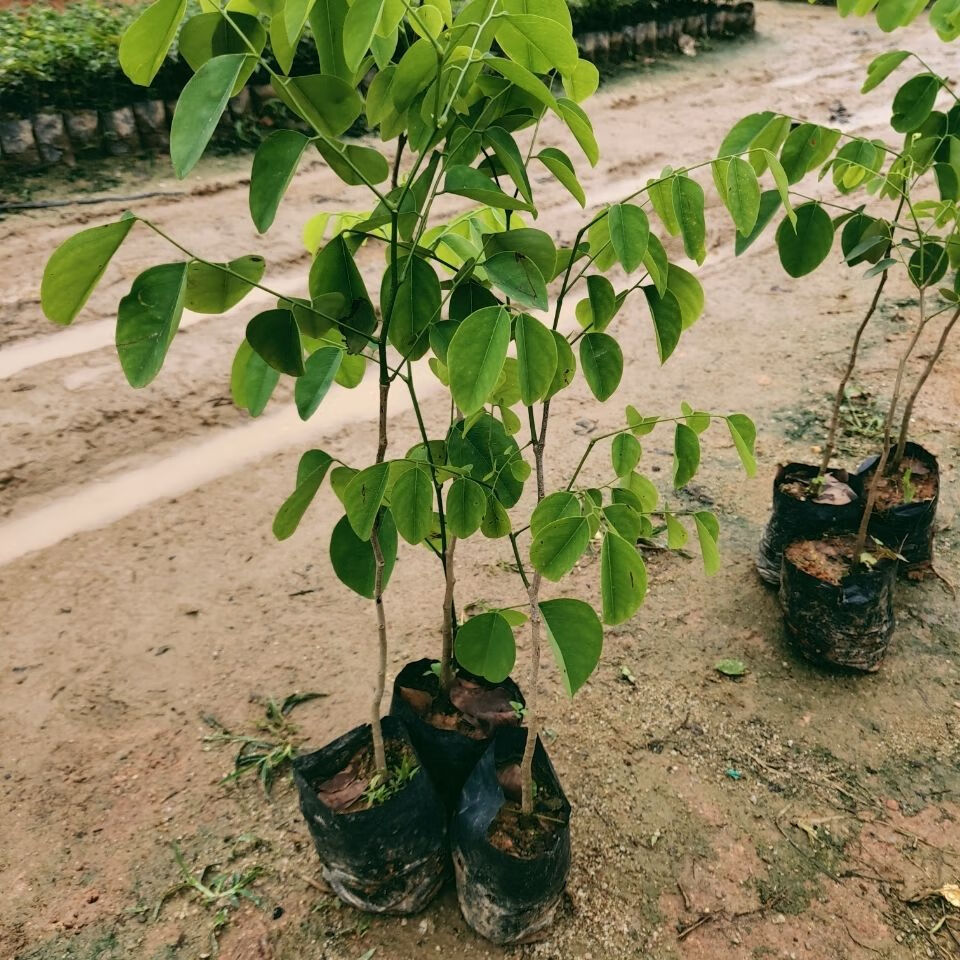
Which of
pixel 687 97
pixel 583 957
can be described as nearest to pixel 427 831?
pixel 583 957

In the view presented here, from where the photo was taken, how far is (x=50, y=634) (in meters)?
2.33

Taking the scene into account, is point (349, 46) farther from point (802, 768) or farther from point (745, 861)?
point (802, 768)

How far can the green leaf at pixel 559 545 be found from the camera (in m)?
1.09

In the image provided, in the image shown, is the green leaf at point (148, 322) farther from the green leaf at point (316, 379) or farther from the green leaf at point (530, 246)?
the green leaf at point (530, 246)

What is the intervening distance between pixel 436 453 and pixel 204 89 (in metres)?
0.67

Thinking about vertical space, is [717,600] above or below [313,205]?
below

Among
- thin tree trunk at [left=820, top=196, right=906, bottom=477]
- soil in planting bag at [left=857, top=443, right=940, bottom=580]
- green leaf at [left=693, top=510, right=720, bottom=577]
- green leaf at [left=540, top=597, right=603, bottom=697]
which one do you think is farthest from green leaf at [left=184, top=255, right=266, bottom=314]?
soil in planting bag at [left=857, top=443, right=940, bottom=580]

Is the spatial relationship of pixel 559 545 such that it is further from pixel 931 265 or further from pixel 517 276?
pixel 931 265

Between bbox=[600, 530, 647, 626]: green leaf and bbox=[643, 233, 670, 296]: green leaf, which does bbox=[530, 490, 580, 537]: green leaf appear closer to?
bbox=[600, 530, 647, 626]: green leaf

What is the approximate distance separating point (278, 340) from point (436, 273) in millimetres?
260

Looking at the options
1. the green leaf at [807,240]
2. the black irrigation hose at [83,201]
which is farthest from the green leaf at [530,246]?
the black irrigation hose at [83,201]

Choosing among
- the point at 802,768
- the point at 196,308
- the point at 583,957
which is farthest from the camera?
the point at 802,768

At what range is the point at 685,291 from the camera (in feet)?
3.98

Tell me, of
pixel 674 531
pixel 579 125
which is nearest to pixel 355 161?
pixel 579 125
